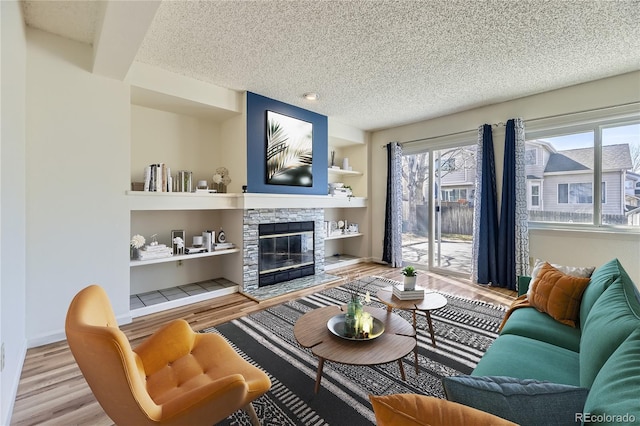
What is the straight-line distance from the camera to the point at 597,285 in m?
1.68

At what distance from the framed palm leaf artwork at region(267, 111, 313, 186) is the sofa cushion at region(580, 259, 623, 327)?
3.34 metres

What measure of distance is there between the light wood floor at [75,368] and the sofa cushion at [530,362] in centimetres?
200

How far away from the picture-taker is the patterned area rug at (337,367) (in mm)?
1630

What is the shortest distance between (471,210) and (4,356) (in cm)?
514

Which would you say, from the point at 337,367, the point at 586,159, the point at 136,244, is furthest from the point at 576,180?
the point at 136,244

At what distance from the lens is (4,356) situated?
5.20 feet

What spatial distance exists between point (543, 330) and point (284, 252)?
313 cm

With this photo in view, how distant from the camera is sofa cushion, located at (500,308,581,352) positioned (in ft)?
5.46

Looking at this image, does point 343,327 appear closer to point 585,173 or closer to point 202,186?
point 202,186

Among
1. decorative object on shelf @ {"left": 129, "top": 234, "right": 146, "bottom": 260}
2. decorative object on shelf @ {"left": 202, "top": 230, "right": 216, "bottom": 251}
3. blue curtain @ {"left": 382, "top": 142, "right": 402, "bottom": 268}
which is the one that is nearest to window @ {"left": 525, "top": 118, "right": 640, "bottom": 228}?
blue curtain @ {"left": 382, "top": 142, "right": 402, "bottom": 268}

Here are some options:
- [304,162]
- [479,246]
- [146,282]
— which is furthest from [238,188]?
[479,246]

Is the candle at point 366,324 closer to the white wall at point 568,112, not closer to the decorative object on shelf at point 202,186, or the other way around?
the decorative object on shelf at point 202,186

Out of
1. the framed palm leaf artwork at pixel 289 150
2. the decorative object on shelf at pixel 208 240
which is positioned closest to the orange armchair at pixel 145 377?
the decorative object on shelf at pixel 208 240

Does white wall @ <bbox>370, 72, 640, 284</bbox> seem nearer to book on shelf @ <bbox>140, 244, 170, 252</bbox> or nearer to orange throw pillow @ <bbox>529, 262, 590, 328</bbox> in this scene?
orange throw pillow @ <bbox>529, 262, 590, 328</bbox>
